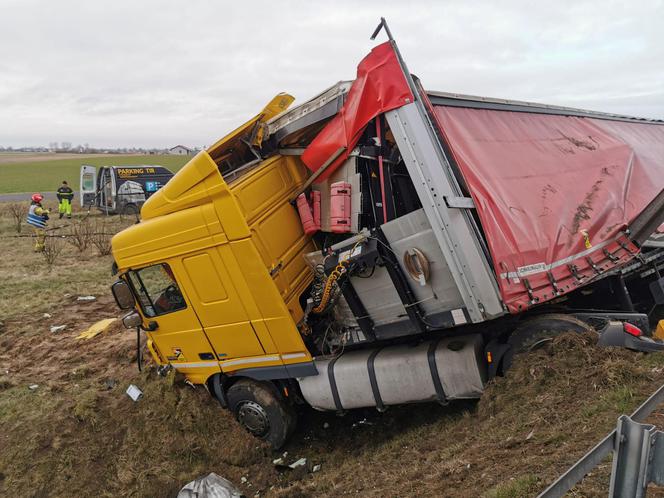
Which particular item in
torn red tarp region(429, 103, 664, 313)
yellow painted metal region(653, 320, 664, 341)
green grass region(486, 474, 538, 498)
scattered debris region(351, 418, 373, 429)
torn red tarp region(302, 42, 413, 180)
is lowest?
scattered debris region(351, 418, 373, 429)

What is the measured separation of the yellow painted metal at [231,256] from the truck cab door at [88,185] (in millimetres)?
19992

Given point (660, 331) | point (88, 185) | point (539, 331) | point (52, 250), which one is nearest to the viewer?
point (660, 331)

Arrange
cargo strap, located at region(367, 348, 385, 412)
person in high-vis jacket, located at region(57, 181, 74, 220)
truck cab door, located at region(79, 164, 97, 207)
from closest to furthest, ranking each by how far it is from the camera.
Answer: cargo strap, located at region(367, 348, 385, 412)
person in high-vis jacket, located at region(57, 181, 74, 220)
truck cab door, located at region(79, 164, 97, 207)

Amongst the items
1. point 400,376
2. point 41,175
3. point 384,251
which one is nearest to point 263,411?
point 400,376

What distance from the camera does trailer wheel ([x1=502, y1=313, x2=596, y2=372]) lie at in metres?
3.99

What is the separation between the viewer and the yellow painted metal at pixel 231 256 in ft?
14.4

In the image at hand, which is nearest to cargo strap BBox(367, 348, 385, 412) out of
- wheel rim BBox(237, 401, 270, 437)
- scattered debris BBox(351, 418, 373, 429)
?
scattered debris BBox(351, 418, 373, 429)

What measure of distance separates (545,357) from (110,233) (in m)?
16.5

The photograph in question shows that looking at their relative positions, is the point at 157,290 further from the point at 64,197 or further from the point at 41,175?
the point at 41,175

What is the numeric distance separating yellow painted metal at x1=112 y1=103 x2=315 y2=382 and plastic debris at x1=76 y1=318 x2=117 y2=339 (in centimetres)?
360

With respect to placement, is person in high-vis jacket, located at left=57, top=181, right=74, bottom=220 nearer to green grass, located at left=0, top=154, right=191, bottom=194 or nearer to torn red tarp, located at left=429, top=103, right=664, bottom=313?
green grass, located at left=0, top=154, right=191, bottom=194

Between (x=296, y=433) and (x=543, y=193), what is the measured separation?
3.52 metres

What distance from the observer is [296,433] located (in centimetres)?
550

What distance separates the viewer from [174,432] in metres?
5.49
